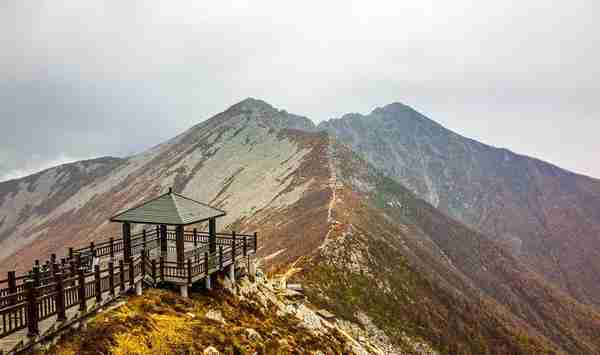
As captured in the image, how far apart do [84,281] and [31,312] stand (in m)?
2.63

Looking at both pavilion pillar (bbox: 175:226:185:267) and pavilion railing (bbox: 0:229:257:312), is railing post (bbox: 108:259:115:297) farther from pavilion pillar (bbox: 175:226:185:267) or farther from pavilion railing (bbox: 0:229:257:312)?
pavilion pillar (bbox: 175:226:185:267)

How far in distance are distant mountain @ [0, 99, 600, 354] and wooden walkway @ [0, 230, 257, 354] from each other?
58.7ft

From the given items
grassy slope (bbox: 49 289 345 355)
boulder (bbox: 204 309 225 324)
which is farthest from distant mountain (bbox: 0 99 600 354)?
boulder (bbox: 204 309 225 324)

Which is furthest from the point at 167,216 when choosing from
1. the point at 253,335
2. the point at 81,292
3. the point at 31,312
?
the point at 31,312

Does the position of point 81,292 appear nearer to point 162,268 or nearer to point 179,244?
point 162,268

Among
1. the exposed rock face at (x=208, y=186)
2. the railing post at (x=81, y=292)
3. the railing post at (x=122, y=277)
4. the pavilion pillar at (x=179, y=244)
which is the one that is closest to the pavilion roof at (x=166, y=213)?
the pavilion pillar at (x=179, y=244)

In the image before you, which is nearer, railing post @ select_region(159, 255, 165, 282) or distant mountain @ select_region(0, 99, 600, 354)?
railing post @ select_region(159, 255, 165, 282)

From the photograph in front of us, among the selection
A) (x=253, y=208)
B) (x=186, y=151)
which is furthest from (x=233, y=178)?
(x=186, y=151)

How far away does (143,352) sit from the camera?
49.8 ft

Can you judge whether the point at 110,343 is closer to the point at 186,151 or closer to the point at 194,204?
the point at 194,204

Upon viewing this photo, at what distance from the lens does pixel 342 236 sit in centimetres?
5281

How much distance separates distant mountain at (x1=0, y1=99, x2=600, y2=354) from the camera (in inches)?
1849

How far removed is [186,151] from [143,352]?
528 ft

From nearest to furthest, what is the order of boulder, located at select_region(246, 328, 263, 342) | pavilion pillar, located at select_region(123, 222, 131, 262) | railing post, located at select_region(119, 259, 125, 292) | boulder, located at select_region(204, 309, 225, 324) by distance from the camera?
railing post, located at select_region(119, 259, 125, 292)
boulder, located at select_region(246, 328, 263, 342)
boulder, located at select_region(204, 309, 225, 324)
pavilion pillar, located at select_region(123, 222, 131, 262)
